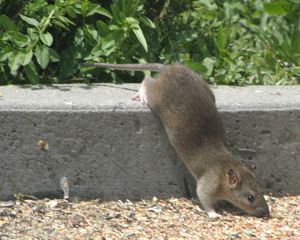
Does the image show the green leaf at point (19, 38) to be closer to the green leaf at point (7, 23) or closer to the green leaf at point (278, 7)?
the green leaf at point (7, 23)

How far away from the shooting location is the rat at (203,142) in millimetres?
5855

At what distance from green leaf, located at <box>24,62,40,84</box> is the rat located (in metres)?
0.74

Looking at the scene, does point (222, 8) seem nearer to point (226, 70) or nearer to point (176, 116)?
point (226, 70)

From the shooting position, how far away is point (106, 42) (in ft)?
20.3

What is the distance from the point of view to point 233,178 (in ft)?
19.4

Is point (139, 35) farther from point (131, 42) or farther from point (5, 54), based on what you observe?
point (5, 54)

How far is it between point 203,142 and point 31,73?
1.29 meters

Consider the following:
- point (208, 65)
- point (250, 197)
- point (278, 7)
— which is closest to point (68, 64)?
point (208, 65)

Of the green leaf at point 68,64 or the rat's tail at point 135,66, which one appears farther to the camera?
the green leaf at point 68,64

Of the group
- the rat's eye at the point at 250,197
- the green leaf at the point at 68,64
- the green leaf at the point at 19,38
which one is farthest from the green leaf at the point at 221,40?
the green leaf at the point at 19,38

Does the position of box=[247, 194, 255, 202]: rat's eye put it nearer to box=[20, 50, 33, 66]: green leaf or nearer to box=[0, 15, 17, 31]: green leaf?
box=[20, 50, 33, 66]: green leaf

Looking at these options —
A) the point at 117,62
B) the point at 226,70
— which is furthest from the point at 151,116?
the point at 226,70

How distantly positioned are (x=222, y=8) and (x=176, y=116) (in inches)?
103

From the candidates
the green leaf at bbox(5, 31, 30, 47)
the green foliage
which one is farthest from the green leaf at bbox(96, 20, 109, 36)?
the green leaf at bbox(5, 31, 30, 47)
